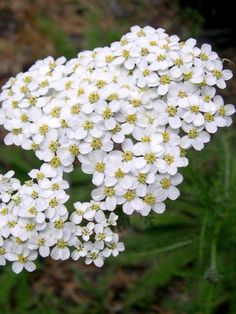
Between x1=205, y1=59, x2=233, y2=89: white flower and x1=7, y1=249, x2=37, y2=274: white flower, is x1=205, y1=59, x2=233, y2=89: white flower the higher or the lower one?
the higher one

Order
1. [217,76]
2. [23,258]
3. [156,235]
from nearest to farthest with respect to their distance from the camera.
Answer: [23,258]
[217,76]
[156,235]

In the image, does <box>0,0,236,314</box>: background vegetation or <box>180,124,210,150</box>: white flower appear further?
<box>0,0,236,314</box>: background vegetation

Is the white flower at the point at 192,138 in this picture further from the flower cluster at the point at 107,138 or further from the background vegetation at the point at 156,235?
the background vegetation at the point at 156,235

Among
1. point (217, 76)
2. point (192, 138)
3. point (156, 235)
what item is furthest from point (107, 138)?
point (156, 235)

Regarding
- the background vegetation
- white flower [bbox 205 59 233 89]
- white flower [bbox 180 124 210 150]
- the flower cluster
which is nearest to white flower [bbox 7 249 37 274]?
the flower cluster

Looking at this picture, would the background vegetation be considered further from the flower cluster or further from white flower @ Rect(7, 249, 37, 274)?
white flower @ Rect(7, 249, 37, 274)

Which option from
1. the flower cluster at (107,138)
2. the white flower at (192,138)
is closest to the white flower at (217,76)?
the flower cluster at (107,138)

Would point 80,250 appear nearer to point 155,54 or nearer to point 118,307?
point 155,54

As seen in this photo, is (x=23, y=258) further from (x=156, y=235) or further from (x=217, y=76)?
(x=156, y=235)
